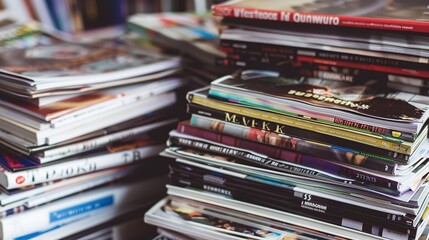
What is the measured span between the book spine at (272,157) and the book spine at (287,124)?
3cm

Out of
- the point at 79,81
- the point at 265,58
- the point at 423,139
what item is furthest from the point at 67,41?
the point at 423,139

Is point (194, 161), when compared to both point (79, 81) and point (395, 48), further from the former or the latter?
point (395, 48)

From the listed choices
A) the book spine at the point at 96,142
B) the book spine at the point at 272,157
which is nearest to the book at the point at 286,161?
the book spine at the point at 272,157

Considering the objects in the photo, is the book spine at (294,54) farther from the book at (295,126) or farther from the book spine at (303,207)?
the book spine at (303,207)

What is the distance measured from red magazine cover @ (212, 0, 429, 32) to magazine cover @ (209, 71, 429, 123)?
0.29 feet

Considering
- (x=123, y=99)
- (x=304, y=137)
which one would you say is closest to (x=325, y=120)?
(x=304, y=137)

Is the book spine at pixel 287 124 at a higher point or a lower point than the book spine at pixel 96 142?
higher

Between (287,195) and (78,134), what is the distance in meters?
0.31

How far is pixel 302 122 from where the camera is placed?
0.68m

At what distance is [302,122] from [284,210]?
0.12 metres

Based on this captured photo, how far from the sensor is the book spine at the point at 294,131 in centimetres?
64

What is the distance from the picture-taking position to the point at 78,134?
78 cm

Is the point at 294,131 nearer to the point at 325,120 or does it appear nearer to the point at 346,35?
the point at 325,120

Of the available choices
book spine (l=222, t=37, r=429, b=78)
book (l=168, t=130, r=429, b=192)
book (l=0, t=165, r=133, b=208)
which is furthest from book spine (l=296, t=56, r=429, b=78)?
book (l=0, t=165, r=133, b=208)
